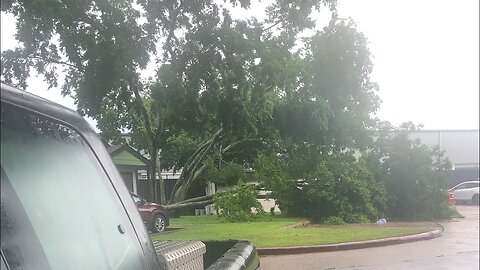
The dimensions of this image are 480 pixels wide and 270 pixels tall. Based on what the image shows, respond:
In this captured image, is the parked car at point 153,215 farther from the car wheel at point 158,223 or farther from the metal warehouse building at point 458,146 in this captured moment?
the metal warehouse building at point 458,146

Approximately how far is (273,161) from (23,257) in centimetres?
201

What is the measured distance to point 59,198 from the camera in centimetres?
106

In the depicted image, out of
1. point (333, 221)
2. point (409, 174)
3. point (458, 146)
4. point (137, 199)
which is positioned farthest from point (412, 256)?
point (137, 199)

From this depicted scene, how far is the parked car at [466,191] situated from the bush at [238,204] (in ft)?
12.6

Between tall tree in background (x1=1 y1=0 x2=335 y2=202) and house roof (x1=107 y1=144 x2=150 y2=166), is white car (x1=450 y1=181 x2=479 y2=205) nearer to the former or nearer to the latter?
tall tree in background (x1=1 y1=0 x2=335 y2=202)

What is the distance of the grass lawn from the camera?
266 centimetres

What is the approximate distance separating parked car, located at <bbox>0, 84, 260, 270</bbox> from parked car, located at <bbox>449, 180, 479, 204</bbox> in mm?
5524

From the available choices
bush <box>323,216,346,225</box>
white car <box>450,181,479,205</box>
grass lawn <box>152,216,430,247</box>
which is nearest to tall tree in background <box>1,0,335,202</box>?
grass lawn <box>152,216,430,247</box>

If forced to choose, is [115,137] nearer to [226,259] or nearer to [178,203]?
[178,203]

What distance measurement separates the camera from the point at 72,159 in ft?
3.76

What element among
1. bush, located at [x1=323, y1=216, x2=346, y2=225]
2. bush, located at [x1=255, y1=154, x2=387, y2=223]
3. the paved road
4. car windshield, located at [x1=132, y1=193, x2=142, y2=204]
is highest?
car windshield, located at [x1=132, y1=193, x2=142, y2=204]

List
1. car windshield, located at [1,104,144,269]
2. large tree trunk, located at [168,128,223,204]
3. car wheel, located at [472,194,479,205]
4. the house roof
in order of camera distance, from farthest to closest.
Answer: car wheel, located at [472,194,479,205]
large tree trunk, located at [168,128,223,204]
the house roof
car windshield, located at [1,104,144,269]

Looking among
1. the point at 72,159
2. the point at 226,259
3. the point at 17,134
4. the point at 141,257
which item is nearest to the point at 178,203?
the point at 226,259

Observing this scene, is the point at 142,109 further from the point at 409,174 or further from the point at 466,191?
the point at 466,191
